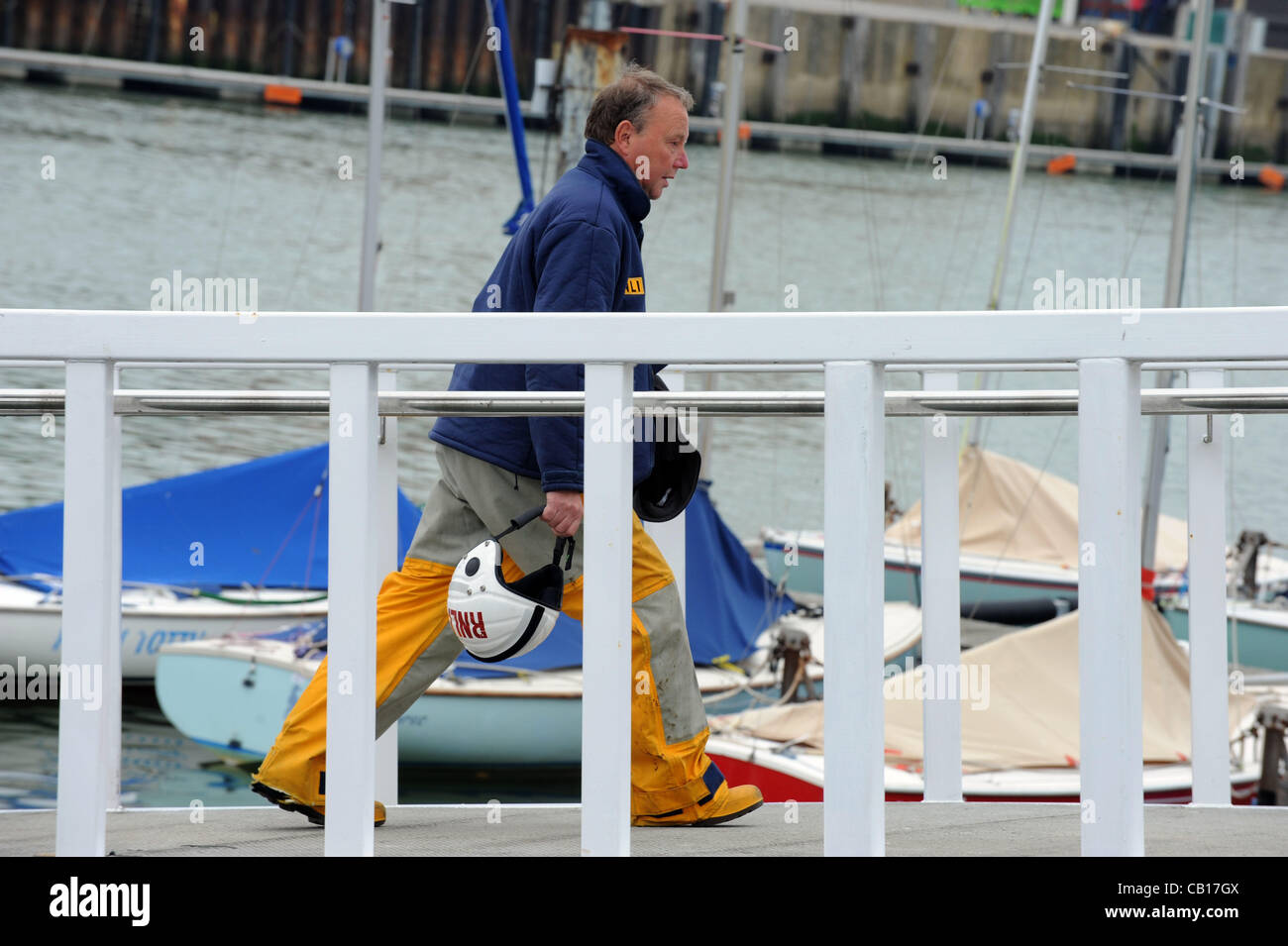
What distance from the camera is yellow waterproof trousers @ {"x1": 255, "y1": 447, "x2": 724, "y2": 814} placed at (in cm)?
329

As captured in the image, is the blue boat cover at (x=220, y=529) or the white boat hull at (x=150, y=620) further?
the white boat hull at (x=150, y=620)

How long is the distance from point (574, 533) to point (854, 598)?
0.95 metres

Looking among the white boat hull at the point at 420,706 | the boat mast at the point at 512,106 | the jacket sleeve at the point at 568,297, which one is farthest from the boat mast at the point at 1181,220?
the jacket sleeve at the point at 568,297

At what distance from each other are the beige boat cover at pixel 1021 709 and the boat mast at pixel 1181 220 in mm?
3104

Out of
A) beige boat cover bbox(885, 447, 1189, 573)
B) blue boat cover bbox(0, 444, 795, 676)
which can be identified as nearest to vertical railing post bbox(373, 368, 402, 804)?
blue boat cover bbox(0, 444, 795, 676)

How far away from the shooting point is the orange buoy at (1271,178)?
5331 cm

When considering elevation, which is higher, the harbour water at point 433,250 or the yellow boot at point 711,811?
the harbour water at point 433,250

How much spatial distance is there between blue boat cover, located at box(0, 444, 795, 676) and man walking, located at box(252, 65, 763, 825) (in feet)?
25.6

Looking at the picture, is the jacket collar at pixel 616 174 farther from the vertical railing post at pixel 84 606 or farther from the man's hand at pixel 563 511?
the vertical railing post at pixel 84 606

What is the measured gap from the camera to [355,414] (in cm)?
237

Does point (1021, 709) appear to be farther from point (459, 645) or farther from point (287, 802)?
point (287, 802)

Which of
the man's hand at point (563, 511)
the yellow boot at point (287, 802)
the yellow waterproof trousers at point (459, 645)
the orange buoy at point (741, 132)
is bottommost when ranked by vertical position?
the yellow boot at point (287, 802)

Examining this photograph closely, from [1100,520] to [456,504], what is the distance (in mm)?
1523

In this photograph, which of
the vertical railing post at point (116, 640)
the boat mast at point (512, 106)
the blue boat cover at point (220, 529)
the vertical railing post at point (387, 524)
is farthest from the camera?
the boat mast at point (512, 106)
